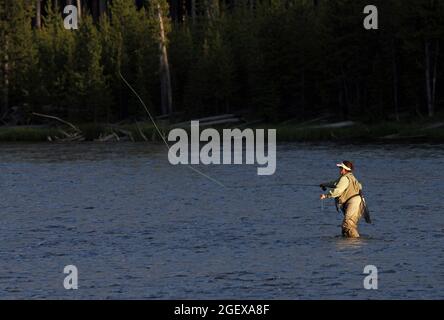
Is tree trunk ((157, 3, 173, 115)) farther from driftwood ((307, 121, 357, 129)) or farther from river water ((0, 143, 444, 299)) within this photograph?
river water ((0, 143, 444, 299))

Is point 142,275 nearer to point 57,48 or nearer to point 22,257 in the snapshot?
point 22,257

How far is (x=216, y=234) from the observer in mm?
27359

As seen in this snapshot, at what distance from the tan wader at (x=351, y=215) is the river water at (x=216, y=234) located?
0.32 metres

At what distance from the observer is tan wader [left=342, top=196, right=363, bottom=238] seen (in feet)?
81.1

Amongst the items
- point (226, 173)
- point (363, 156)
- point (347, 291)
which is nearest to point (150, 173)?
point (226, 173)

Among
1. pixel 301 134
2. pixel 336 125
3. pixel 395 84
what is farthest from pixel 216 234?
pixel 395 84

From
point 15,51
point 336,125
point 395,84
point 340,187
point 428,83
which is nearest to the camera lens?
point 340,187

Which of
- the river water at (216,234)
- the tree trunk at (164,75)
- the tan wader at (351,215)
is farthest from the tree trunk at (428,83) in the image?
the tan wader at (351,215)

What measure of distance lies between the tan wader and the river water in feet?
1.05

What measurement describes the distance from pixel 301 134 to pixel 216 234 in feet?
133

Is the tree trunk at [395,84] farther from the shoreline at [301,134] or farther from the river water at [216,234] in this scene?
the river water at [216,234]

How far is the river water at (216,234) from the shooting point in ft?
68.6

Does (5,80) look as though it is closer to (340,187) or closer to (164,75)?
(164,75)

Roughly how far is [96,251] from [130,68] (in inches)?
2524
